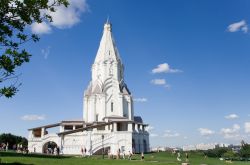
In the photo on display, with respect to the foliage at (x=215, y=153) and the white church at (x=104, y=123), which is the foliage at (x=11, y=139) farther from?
the foliage at (x=215, y=153)

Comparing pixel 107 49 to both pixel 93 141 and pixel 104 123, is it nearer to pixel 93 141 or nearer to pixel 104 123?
pixel 104 123

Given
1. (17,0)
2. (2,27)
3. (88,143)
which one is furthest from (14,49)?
(88,143)

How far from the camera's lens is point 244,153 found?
9694 cm

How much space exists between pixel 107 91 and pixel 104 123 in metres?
13.1

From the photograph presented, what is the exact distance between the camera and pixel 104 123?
5778 centimetres

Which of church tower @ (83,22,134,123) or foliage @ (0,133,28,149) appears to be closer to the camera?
church tower @ (83,22,134,123)

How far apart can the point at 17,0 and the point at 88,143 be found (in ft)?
138

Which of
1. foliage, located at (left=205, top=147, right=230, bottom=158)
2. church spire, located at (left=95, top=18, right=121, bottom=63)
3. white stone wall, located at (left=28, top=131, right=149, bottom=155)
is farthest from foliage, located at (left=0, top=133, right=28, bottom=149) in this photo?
foliage, located at (left=205, top=147, right=230, bottom=158)

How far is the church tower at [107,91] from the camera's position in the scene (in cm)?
6825

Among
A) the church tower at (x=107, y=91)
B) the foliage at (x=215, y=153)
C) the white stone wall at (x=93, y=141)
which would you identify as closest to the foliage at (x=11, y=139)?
A: the church tower at (x=107, y=91)

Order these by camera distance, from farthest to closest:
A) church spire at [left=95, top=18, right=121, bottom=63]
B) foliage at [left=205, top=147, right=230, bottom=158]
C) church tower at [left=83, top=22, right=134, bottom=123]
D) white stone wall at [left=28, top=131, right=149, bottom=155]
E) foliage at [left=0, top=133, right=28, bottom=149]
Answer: foliage at [left=205, top=147, right=230, bottom=158] → foliage at [left=0, top=133, right=28, bottom=149] → church spire at [left=95, top=18, right=121, bottom=63] → church tower at [left=83, top=22, right=134, bottom=123] → white stone wall at [left=28, top=131, right=149, bottom=155]

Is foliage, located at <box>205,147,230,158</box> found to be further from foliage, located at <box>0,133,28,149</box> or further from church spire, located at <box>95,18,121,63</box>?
foliage, located at <box>0,133,28,149</box>

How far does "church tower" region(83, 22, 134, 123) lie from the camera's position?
68.2m

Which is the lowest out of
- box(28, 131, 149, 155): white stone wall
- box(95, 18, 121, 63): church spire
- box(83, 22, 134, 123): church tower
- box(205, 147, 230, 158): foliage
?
box(205, 147, 230, 158): foliage
